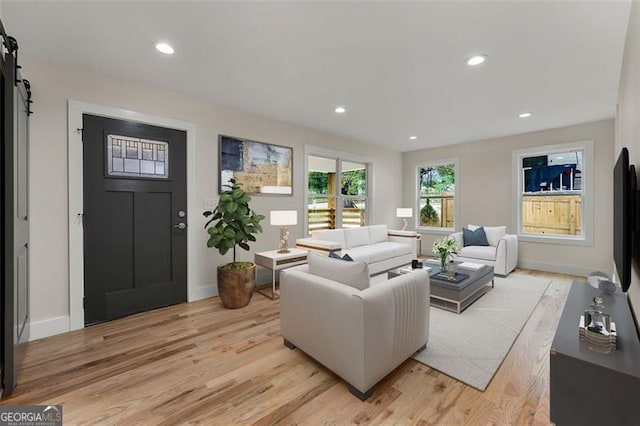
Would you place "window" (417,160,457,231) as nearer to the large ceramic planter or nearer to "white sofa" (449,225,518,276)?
"white sofa" (449,225,518,276)

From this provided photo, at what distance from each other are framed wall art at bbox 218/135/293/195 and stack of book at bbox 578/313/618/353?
12.0 feet

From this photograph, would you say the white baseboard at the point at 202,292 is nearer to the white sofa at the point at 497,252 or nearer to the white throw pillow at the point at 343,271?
the white throw pillow at the point at 343,271

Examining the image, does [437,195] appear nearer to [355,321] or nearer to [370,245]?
[370,245]

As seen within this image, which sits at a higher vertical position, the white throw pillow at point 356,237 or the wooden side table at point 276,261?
the white throw pillow at point 356,237

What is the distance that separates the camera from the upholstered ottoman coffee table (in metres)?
3.00

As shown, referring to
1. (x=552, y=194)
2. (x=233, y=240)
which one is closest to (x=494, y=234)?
(x=552, y=194)

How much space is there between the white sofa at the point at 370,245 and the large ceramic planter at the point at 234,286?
1182 mm

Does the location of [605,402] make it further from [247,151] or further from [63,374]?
[247,151]

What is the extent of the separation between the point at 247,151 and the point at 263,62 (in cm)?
156

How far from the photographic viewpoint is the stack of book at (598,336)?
4.57ft

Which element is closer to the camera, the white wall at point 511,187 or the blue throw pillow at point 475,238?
the white wall at point 511,187

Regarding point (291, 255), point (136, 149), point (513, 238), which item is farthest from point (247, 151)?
point (513, 238)

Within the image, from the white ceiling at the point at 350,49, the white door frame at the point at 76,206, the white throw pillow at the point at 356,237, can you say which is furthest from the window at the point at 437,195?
the white door frame at the point at 76,206

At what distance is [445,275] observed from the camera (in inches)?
130
